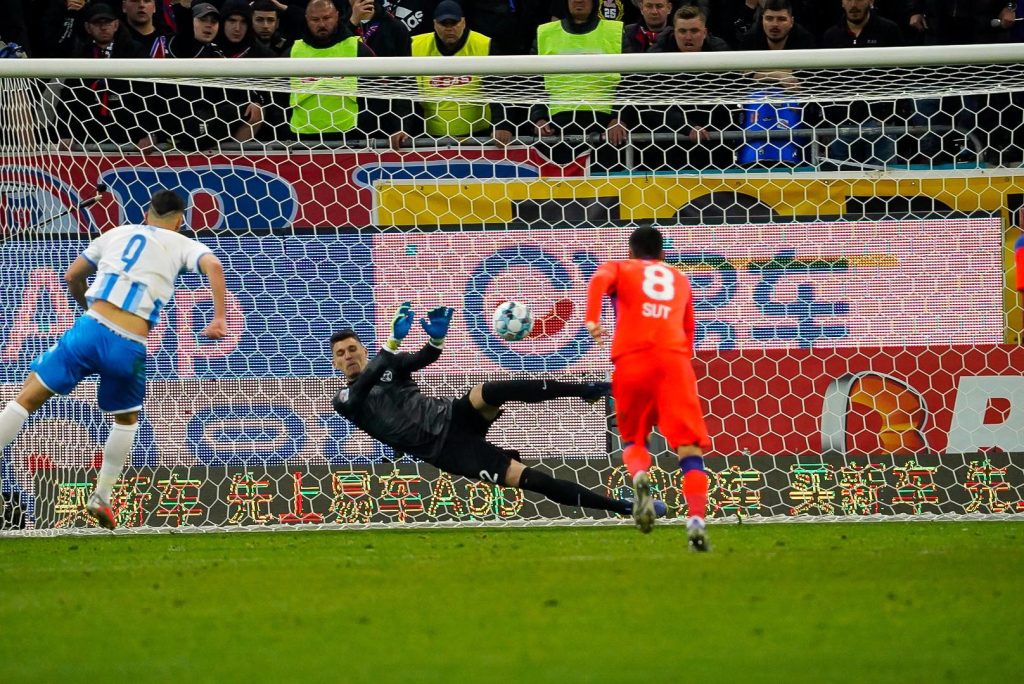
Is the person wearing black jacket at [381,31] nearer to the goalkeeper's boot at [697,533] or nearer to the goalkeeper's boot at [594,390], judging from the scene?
the goalkeeper's boot at [594,390]

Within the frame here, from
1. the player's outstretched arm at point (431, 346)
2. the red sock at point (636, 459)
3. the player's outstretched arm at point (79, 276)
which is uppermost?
the player's outstretched arm at point (79, 276)

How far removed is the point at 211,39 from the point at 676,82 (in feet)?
11.8

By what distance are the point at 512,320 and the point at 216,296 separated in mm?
1812

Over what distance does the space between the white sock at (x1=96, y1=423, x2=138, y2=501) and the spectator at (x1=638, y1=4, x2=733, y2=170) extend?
3.84m

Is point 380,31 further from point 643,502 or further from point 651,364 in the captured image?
point 643,502

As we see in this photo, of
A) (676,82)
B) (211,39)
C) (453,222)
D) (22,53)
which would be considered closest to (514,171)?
(453,222)

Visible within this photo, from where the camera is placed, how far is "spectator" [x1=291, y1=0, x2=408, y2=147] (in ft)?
34.0

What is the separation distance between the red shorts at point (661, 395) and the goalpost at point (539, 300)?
232 cm

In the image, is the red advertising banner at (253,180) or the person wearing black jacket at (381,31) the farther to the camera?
the person wearing black jacket at (381,31)

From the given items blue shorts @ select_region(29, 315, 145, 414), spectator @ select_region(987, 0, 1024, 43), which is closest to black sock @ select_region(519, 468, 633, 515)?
blue shorts @ select_region(29, 315, 145, 414)

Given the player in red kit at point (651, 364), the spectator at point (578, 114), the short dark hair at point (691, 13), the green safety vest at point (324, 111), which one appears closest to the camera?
the player in red kit at point (651, 364)

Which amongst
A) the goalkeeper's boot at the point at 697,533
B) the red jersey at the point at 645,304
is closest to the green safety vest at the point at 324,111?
the red jersey at the point at 645,304

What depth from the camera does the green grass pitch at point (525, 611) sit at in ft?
14.6

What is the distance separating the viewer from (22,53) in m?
11.7
